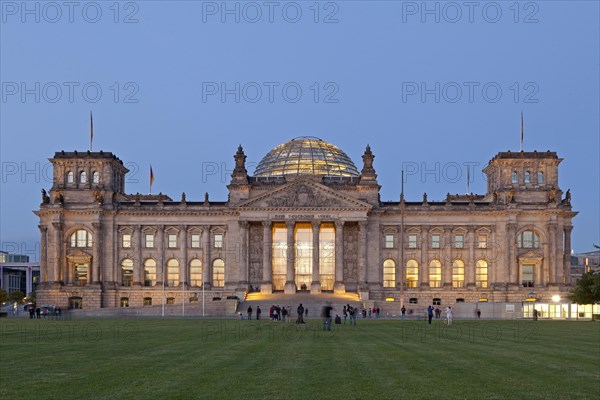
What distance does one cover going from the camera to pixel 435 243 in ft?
399

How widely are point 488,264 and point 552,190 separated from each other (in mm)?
14696

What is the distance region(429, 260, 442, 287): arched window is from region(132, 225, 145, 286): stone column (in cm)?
4437

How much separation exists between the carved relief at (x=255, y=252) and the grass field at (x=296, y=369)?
76691 mm

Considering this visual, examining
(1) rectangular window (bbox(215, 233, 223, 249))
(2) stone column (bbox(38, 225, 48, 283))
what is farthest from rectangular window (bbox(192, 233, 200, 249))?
(2) stone column (bbox(38, 225, 48, 283))

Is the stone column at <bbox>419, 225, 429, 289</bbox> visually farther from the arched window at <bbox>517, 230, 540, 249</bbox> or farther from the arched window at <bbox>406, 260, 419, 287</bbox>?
the arched window at <bbox>517, 230, 540, 249</bbox>

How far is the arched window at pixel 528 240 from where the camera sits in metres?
120

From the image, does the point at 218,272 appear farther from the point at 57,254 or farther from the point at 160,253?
the point at 57,254

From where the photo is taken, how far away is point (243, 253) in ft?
388

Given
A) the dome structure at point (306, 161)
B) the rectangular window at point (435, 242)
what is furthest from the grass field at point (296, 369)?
the dome structure at point (306, 161)

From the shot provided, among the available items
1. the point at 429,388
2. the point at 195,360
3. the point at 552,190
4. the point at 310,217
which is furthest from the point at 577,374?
the point at 552,190

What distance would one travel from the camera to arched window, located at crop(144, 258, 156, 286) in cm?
12244

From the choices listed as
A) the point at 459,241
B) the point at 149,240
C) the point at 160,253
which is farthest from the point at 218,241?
the point at 459,241

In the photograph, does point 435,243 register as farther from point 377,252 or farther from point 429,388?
point 429,388

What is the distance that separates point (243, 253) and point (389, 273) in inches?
893
